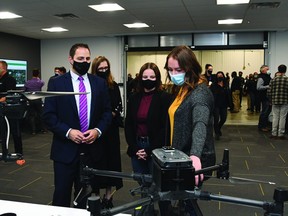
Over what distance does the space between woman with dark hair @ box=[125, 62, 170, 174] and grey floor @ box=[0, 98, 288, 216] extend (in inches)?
20.2

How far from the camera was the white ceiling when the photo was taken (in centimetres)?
574

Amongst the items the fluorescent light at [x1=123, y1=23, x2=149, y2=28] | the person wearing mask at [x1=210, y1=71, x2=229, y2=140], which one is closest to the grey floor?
the person wearing mask at [x1=210, y1=71, x2=229, y2=140]

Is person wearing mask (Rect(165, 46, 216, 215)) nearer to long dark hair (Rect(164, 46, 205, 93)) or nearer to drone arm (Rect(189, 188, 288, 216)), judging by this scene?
long dark hair (Rect(164, 46, 205, 93))

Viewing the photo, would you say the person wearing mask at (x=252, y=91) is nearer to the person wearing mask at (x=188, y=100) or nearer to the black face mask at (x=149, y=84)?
the black face mask at (x=149, y=84)

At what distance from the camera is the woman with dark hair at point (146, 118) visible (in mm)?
2385

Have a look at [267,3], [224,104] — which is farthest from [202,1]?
[224,104]

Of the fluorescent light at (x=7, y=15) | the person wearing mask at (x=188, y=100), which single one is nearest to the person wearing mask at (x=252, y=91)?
the fluorescent light at (x=7, y=15)

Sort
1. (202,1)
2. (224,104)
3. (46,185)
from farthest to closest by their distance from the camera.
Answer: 1. (224,104)
2. (202,1)
3. (46,185)

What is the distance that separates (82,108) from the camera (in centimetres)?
201

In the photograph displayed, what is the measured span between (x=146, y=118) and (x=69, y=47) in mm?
8831

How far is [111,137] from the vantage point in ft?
8.73

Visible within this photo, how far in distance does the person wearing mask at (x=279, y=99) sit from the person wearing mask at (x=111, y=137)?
412 cm

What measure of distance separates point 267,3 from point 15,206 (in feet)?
19.0

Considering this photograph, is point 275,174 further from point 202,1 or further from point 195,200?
point 195,200
